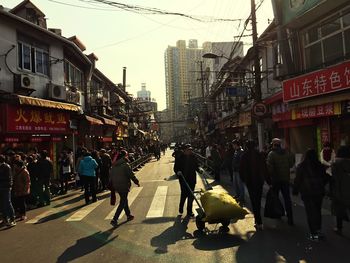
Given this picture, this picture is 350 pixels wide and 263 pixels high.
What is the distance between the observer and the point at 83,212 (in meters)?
12.7

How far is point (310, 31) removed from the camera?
19047 millimetres

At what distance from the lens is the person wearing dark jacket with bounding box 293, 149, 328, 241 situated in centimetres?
800

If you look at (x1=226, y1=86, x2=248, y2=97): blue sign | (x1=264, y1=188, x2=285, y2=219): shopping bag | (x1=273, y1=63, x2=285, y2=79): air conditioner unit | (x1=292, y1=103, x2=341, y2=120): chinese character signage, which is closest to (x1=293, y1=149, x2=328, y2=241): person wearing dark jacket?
(x1=264, y1=188, x2=285, y2=219): shopping bag

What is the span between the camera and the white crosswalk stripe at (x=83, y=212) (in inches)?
463

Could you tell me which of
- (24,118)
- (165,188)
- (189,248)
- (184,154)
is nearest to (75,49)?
(24,118)

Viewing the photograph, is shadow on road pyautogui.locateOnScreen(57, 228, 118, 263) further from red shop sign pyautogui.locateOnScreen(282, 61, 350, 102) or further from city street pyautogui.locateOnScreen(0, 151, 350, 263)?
red shop sign pyautogui.locateOnScreen(282, 61, 350, 102)

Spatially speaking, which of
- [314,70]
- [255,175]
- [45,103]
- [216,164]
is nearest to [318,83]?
[314,70]

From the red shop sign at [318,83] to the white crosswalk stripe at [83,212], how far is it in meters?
8.69

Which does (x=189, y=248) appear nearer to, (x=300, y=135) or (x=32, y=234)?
(x=32, y=234)

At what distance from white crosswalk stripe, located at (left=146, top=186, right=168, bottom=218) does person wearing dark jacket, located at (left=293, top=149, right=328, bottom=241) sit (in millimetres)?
4325

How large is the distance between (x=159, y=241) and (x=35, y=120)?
505 inches

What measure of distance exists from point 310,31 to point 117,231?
43.6ft

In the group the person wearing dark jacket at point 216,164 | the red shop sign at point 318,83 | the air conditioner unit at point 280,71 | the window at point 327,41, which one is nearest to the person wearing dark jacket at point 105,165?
the person wearing dark jacket at point 216,164

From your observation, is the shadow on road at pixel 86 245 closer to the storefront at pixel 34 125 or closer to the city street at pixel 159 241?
the city street at pixel 159 241
